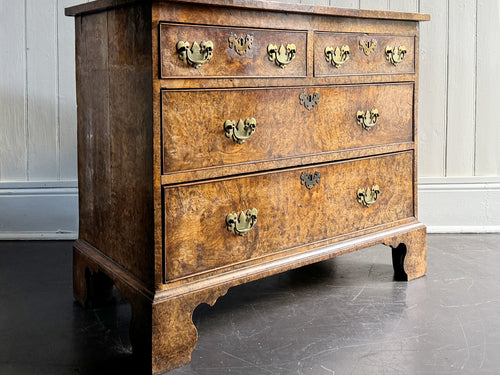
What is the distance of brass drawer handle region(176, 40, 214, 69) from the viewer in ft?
5.24

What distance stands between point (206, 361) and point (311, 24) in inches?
44.2

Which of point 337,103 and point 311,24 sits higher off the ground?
point 311,24

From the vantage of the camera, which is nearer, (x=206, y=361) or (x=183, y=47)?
(x=183, y=47)

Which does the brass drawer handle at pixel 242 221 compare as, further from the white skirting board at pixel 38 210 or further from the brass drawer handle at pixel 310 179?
the white skirting board at pixel 38 210

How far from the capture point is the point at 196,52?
1629mm

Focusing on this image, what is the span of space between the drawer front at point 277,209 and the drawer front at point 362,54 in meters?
0.34

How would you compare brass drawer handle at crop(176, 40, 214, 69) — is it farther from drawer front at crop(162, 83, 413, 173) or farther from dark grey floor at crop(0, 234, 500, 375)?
dark grey floor at crop(0, 234, 500, 375)

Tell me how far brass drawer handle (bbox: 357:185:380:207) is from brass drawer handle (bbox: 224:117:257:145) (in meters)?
0.59

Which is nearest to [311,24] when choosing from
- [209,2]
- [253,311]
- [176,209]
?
[209,2]

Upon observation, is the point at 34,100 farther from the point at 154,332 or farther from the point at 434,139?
the point at 434,139

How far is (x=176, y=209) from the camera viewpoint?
1655 mm

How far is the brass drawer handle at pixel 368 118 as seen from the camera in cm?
214

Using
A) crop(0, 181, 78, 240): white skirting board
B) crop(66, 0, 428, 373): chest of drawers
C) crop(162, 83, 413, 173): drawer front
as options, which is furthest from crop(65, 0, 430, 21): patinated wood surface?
crop(0, 181, 78, 240): white skirting board

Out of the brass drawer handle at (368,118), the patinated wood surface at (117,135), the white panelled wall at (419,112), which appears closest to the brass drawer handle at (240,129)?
the patinated wood surface at (117,135)
